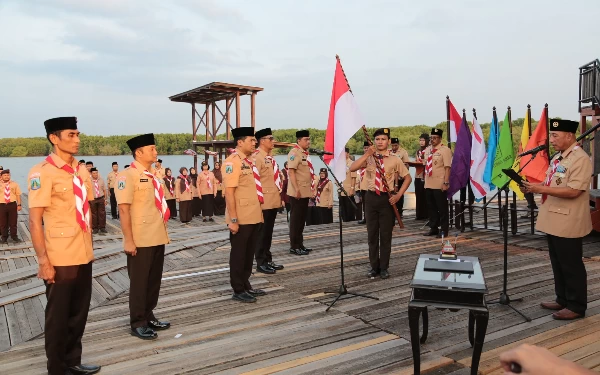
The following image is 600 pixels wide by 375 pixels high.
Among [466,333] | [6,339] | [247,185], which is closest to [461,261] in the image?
[466,333]

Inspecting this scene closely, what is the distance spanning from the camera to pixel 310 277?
584 cm

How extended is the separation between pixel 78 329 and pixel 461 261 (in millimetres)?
2790

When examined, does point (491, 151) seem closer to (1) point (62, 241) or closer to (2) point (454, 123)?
(2) point (454, 123)

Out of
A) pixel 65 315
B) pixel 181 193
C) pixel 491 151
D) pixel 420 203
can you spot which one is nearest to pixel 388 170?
pixel 491 151

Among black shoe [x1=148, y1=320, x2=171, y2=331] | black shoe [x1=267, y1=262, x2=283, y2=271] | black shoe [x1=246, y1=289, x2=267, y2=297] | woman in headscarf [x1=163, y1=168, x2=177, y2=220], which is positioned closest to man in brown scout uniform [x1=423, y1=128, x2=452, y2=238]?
Result: black shoe [x1=267, y1=262, x2=283, y2=271]

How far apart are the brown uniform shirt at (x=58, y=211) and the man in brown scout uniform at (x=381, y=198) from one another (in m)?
3.24

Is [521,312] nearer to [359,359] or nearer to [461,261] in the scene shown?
[461,261]

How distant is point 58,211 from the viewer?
318 cm

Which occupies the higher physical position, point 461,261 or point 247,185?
point 247,185

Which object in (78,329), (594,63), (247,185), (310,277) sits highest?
(594,63)

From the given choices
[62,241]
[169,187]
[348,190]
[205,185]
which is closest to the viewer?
[62,241]

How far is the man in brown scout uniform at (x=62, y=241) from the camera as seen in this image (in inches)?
121

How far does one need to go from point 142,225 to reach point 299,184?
3422mm

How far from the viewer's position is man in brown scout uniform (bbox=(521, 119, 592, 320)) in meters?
4.07
